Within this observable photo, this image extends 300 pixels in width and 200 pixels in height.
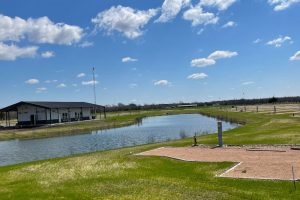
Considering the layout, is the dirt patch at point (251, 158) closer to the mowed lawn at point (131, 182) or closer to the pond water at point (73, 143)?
the mowed lawn at point (131, 182)

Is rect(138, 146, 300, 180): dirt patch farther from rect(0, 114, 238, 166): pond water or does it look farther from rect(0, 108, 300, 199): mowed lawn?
rect(0, 114, 238, 166): pond water

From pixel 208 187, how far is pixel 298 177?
10.4 feet

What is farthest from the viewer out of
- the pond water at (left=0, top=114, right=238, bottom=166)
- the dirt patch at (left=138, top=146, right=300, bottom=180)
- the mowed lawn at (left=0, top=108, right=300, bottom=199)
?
the pond water at (left=0, top=114, right=238, bottom=166)

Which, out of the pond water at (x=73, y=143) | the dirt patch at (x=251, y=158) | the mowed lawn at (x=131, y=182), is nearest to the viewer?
the mowed lawn at (x=131, y=182)

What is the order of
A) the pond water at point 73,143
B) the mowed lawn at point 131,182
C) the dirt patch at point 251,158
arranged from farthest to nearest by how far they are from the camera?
the pond water at point 73,143
the dirt patch at point 251,158
the mowed lawn at point 131,182

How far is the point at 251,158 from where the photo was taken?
739 inches

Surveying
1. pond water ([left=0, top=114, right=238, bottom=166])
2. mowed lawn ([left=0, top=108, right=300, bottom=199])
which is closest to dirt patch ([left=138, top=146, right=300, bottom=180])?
mowed lawn ([left=0, top=108, right=300, bottom=199])

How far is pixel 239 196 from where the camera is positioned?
479 inches

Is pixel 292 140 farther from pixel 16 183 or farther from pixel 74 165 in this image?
pixel 16 183

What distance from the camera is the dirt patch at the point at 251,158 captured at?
1531 cm

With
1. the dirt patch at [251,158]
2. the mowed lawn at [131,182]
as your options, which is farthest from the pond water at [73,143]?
the dirt patch at [251,158]

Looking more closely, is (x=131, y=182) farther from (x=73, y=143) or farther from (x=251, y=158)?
(x=73, y=143)

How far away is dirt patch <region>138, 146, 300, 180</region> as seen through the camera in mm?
15312

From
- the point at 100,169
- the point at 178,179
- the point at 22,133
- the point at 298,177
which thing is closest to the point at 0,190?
the point at 100,169
